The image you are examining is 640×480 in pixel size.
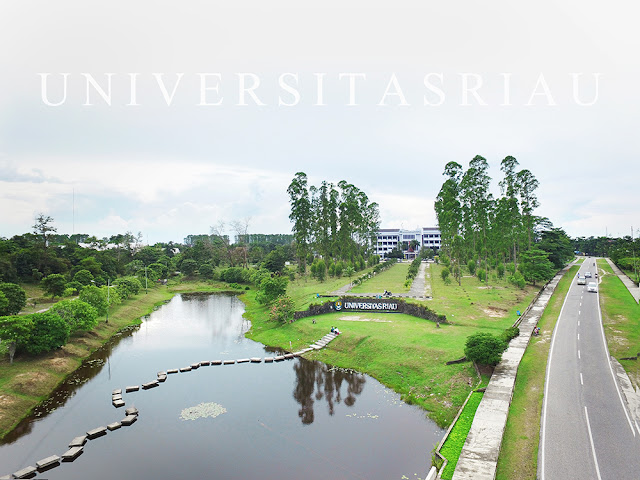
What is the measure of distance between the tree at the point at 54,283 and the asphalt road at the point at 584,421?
213 ft

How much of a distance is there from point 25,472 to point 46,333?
17998mm

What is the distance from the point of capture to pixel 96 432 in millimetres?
23438

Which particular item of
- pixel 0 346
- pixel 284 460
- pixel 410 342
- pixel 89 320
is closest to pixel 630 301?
pixel 410 342

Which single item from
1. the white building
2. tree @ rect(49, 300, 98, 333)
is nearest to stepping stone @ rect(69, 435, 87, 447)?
tree @ rect(49, 300, 98, 333)

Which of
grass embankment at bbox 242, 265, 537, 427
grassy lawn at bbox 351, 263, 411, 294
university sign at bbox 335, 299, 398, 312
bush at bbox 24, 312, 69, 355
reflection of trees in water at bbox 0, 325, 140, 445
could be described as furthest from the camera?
grassy lawn at bbox 351, 263, 411, 294

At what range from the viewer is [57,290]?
2331 inches

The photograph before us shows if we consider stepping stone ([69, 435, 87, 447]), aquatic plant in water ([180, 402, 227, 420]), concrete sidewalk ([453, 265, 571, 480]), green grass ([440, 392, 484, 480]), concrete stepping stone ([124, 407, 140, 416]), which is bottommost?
stepping stone ([69, 435, 87, 447])

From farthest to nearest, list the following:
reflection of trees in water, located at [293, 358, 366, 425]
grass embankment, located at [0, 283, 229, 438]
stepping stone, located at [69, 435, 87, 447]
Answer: reflection of trees in water, located at [293, 358, 366, 425] → grass embankment, located at [0, 283, 229, 438] → stepping stone, located at [69, 435, 87, 447]

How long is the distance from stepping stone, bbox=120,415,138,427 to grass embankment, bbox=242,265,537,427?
16.7 m

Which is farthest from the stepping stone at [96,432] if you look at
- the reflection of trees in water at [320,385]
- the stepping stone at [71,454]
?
the reflection of trees in water at [320,385]

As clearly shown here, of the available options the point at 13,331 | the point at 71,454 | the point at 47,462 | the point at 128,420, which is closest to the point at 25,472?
the point at 47,462

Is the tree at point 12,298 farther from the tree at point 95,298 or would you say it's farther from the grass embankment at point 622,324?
the grass embankment at point 622,324

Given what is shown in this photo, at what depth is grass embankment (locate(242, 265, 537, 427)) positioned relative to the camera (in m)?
27.5

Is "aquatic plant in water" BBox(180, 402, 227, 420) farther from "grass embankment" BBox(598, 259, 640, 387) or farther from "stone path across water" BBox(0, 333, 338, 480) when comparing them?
"grass embankment" BBox(598, 259, 640, 387)
